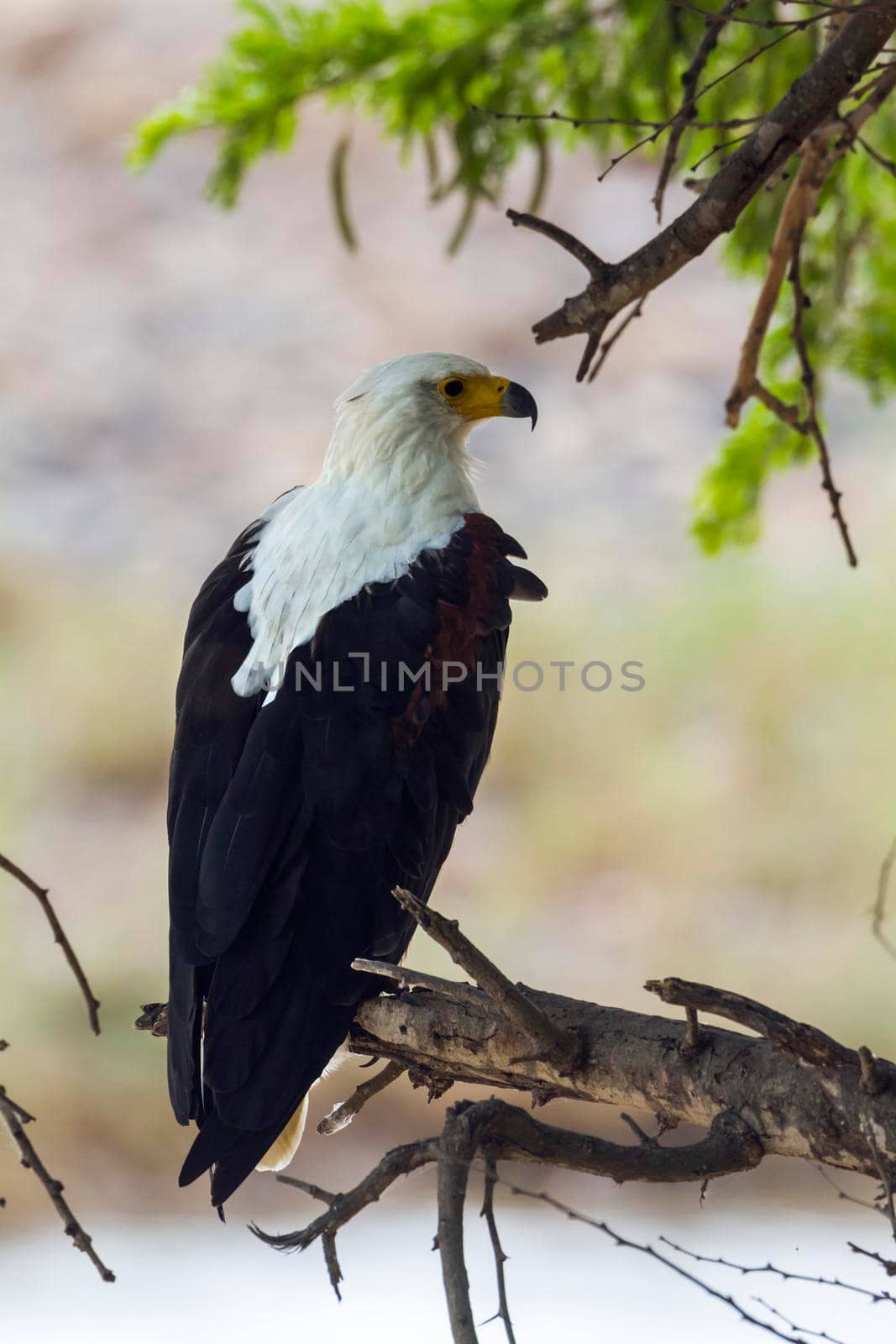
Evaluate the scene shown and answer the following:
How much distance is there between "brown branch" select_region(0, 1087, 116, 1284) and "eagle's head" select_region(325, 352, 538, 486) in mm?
1623

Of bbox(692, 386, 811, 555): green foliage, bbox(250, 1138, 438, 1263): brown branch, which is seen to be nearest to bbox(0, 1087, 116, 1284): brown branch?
bbox(250, 1138, 438, 1263): brown branch

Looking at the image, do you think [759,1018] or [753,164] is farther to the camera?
[753,164]

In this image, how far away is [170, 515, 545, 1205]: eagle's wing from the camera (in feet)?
7.53

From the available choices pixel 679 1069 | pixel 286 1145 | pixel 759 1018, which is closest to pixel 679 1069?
pixel 679 1069

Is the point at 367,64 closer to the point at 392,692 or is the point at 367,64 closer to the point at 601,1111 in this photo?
the point at 392,692

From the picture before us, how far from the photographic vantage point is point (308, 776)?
2.37 metres

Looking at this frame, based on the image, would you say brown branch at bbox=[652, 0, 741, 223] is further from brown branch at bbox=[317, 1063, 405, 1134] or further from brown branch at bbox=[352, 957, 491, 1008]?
brown branch at bbox=[317, 1063, 405, 1134]

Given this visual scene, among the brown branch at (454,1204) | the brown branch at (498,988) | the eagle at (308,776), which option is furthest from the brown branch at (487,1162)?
the eagle at (308,776)

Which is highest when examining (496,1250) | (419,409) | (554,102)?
(554,102)

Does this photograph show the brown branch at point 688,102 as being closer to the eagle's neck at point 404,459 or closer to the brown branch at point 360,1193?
the eagle's neck at point 404,459

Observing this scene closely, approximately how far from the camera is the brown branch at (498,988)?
1.43m

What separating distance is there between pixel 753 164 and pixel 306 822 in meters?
1.23

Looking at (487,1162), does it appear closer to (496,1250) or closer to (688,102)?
(496,1250)

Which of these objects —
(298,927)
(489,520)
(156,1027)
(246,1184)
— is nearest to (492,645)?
(489,520)
